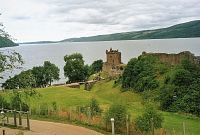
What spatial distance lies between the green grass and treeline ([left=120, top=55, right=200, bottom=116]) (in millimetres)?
2820

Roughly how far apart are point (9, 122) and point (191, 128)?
20044 mm

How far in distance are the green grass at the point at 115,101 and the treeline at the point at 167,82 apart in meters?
2.82

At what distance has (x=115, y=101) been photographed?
190ft

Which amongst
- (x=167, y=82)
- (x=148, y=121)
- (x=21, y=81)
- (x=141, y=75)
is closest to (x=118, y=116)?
(x=148, y=121)

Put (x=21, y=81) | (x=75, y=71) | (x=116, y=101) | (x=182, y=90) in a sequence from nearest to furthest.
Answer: (x=21, y=81), (x=116, y=101), (x=182, y=90), (x=75, y=71)

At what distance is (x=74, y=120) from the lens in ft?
120

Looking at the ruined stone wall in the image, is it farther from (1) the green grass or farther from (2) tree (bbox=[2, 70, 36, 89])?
(2) tree (bbox=[2, 70, 36, 89])

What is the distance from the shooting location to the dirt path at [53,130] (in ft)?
98.4

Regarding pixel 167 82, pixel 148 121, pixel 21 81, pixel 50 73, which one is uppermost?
pixel 21 81

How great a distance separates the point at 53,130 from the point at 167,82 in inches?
1632

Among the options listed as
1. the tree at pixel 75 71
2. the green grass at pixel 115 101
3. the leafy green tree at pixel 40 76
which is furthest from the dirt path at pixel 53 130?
the tree at pixel 75 71

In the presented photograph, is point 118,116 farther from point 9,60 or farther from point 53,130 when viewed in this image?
point 9,60

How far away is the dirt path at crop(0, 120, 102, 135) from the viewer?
30000 mm

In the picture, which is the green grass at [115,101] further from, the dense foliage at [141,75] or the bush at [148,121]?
the bush at [148,121]
